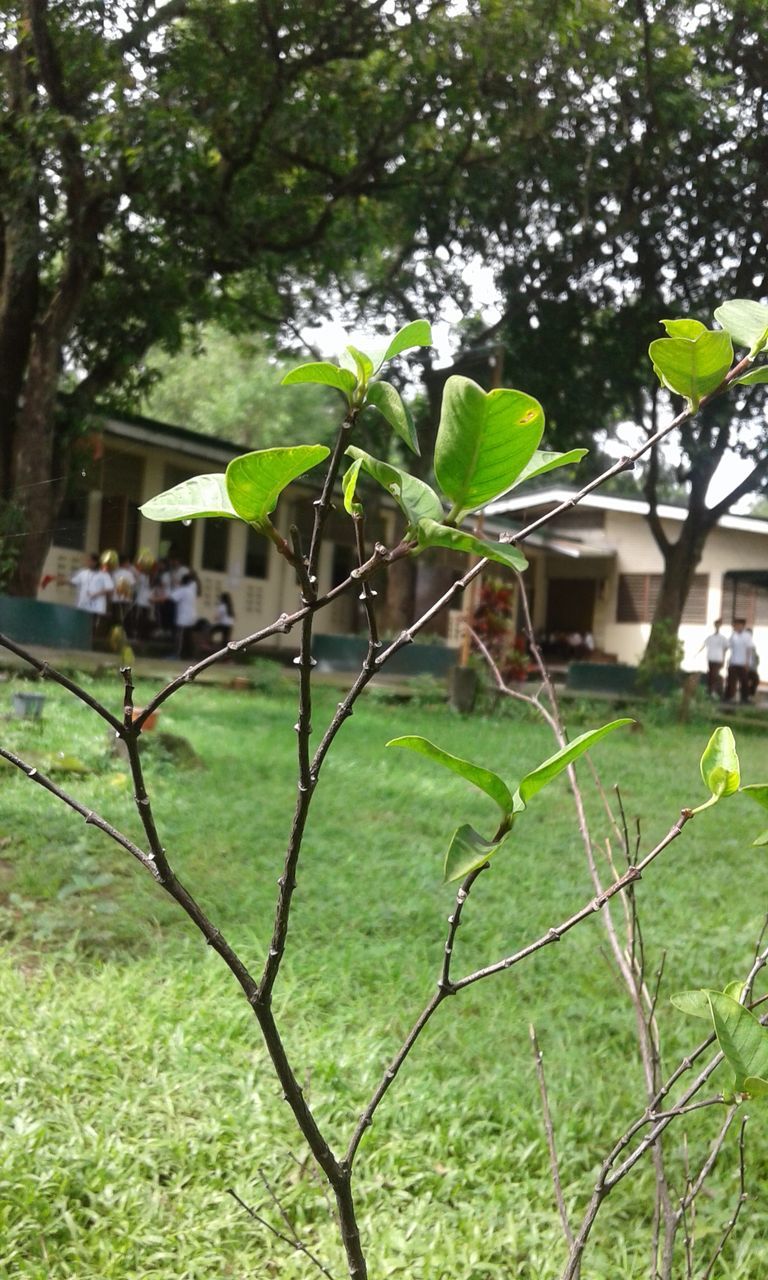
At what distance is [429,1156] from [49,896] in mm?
1454

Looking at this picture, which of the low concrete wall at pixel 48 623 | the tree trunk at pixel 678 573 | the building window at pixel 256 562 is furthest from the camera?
the building window at pixel 256 562

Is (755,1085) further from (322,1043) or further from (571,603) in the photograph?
(571,603)

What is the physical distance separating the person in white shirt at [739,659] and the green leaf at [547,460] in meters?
13.2

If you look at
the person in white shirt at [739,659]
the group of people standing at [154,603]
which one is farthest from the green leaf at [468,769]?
the person in white shirt at [739,659]

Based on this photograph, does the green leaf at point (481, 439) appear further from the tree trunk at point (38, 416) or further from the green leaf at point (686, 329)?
the tree trunk at point (38, 416)

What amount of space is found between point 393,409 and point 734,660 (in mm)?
13279

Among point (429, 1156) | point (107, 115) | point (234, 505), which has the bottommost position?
point (429, 1156)

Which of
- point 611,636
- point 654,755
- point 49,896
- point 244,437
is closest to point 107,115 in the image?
point 654,755

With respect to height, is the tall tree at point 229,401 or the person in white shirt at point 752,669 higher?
the tall tree at point 229,401

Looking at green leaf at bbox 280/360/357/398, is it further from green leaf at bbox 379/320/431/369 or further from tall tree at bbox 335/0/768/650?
tall tree at bbox 335/0/768/650

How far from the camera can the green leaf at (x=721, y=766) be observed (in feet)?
2.12

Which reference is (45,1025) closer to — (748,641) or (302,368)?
(302,368)

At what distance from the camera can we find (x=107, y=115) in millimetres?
7156

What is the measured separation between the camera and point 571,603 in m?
18.1
